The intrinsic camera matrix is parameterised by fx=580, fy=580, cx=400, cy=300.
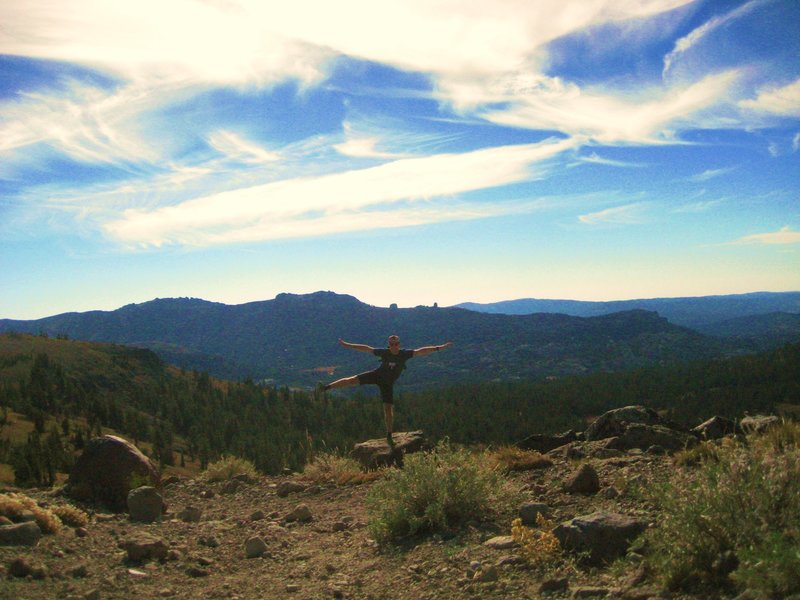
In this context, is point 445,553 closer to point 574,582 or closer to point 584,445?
point 574,582

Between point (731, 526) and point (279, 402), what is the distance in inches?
4254

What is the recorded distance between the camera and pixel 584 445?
41.9ft

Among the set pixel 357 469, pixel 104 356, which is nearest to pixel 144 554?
pixel 357 469

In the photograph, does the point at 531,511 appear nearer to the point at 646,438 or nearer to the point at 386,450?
the point at 646,438

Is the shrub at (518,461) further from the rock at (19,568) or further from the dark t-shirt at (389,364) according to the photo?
the rock at (19,568)

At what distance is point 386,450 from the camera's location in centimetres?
1464

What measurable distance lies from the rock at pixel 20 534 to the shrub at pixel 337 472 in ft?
21.3

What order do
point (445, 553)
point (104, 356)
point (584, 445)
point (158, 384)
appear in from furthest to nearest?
point (104, 356) < point (158, 384) < point (584, 445) < point (445, 553)

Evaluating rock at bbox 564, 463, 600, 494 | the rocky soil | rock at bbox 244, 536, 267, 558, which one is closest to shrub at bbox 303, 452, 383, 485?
the rocky soil

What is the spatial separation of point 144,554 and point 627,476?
23.2 feet

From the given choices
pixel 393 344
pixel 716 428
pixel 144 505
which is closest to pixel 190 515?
pixel 144 505

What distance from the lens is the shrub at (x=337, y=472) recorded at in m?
13.0

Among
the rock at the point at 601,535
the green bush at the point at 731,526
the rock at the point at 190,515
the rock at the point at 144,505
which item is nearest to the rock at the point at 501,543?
Answer: the rock at the point at 601,535

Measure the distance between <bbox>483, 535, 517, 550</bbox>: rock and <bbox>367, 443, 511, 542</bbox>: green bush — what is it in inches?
33.5
